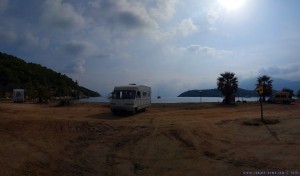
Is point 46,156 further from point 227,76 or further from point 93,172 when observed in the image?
point 227,76

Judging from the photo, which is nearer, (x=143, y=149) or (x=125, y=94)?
(x=143, y=149)

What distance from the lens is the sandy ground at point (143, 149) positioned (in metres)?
11.2

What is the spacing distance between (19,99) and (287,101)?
4244 cm

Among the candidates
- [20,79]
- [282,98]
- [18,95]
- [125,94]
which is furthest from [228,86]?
[20,79]

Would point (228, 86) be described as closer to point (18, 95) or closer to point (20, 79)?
point (18, 95)

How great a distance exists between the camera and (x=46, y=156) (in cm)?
1266

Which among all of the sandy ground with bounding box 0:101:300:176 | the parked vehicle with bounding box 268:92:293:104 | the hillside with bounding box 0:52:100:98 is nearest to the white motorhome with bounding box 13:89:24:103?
the hillside with bounding box 0:52:100:98

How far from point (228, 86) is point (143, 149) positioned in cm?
3496

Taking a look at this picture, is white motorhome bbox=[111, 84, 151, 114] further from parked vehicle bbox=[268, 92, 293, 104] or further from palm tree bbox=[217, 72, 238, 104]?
parked vehicle bbox=[268, 92, 293, 104]

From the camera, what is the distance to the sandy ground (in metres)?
11.2

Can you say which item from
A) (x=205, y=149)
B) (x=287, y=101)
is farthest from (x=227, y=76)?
(x=205, y=149)

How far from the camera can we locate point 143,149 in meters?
13.9

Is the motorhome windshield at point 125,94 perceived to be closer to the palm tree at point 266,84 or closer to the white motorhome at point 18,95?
the white motorhome at point 18,95

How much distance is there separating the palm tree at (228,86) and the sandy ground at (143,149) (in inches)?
1047
